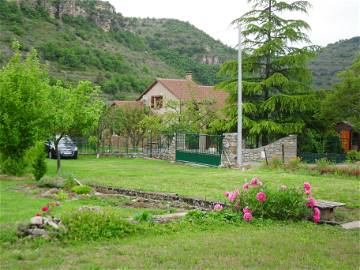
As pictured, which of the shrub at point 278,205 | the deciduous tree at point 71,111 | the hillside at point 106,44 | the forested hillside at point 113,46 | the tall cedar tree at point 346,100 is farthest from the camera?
the hillside at point 106,44

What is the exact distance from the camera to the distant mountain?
4034cm

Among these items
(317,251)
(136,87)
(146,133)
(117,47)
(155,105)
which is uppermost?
(117,47)

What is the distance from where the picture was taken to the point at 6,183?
16797mm

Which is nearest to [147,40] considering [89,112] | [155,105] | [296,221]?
[155,105]

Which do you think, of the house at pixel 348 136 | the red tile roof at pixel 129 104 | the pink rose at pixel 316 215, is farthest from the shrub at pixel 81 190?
the house at pixel 348 136

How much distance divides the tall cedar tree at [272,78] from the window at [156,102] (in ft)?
45.7

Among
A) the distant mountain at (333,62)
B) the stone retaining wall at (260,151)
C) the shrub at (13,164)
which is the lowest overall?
the shrub at (13,164)

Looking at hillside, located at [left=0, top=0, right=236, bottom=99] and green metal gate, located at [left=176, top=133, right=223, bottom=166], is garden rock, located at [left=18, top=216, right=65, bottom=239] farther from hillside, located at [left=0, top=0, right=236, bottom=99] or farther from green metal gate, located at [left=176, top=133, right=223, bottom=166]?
hillside, located at [left=0, top=0, right=236, bottom=99]

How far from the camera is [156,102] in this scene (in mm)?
46875

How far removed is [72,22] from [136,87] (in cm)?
1808

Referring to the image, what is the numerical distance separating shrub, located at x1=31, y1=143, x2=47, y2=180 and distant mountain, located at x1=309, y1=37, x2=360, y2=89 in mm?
28636

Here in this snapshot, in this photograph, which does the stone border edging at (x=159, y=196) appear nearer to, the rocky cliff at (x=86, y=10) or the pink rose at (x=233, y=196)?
the pink rose at (x=233, y=196)

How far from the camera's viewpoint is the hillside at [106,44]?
5962 cm

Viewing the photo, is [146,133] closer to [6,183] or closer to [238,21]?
[238,21]
